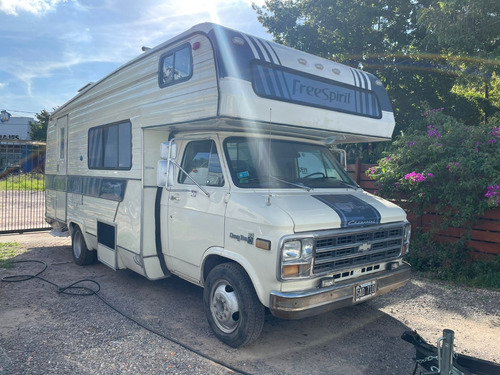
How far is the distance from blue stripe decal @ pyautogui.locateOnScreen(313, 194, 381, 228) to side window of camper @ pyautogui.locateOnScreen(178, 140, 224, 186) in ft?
3.65

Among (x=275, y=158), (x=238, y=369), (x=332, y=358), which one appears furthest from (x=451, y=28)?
(x=238, y=369)

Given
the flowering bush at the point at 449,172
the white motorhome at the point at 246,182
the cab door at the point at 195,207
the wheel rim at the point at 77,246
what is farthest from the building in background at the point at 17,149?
the flowering bush at the point at 449,172

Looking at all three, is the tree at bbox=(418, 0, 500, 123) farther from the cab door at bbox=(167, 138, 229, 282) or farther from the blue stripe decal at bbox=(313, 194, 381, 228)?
the cab door at bbox=(167, 138, 229, 282)

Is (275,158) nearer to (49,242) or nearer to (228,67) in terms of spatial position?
(228,67)

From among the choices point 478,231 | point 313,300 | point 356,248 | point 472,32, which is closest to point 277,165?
point 356,248

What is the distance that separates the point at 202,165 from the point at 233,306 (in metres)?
1.62

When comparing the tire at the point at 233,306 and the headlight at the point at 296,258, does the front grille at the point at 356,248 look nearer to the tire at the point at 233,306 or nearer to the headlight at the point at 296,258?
the headlight at the point at 296,258

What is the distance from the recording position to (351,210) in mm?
4078

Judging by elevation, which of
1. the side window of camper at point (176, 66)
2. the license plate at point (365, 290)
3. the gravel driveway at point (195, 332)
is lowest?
the gravel driveway at point (195, 332)

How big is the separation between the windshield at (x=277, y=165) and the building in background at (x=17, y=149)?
1104cm

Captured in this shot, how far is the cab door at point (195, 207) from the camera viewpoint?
421 centimetres

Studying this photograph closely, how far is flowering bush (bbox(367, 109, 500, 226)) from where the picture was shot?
19.9 feet

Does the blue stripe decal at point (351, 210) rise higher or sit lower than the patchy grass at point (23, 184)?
higher

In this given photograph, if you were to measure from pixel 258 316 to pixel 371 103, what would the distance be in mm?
3165
